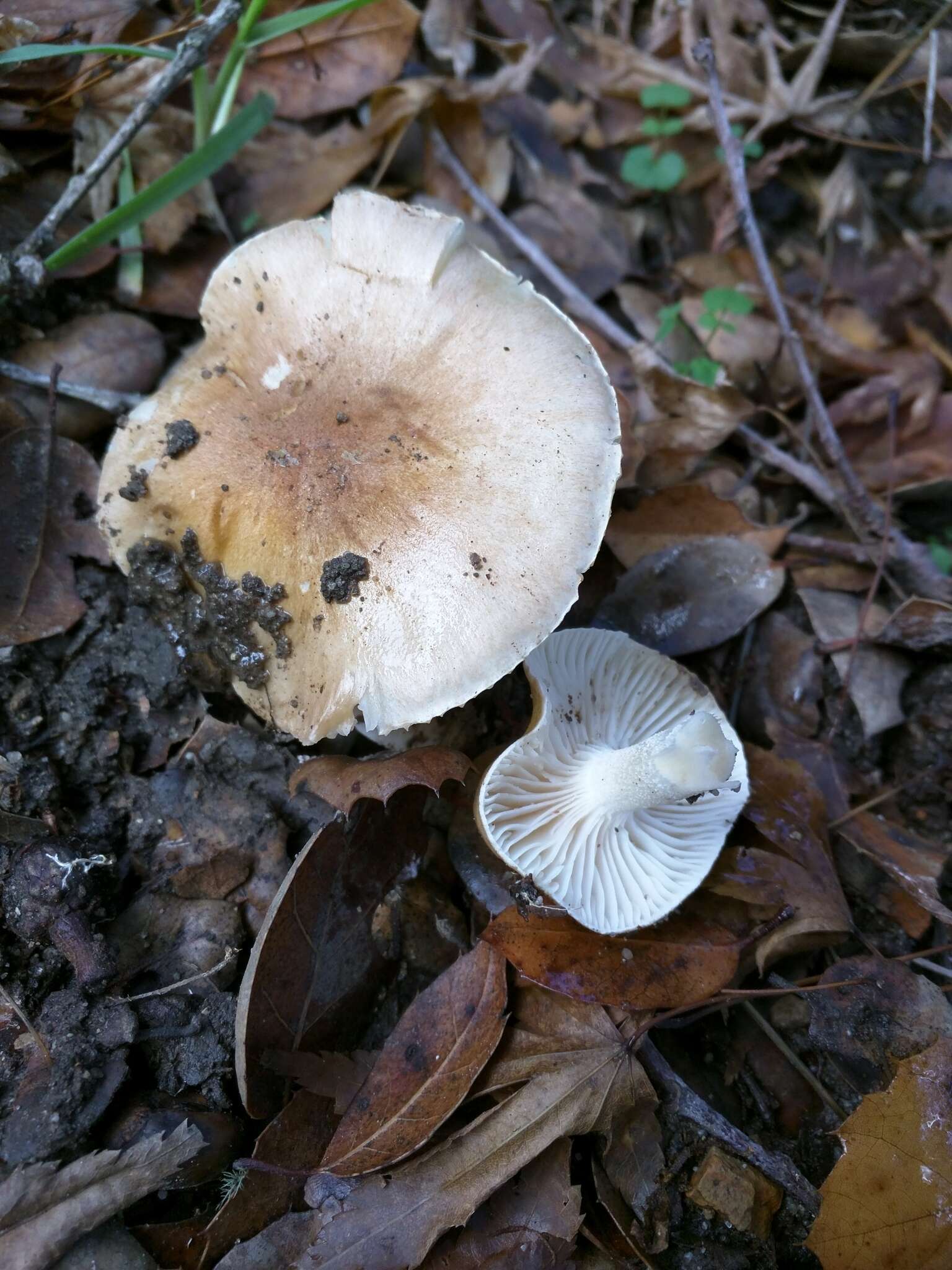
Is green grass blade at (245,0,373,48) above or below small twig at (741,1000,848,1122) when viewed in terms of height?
above

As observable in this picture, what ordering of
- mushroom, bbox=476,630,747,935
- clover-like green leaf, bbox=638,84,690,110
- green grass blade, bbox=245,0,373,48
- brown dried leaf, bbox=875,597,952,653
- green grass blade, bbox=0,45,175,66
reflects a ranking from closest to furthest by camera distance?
mushroom, bbox=476,630,747,935
green grass blade, bbox=0,45,175,66
green grass blade, bbox=245,0,373,48
brown dried leaf, bbox=875,597,952,653
clover-like green leaf, bbox=638,84,690,110

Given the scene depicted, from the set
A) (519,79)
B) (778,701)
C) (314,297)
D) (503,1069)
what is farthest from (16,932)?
(519,79)

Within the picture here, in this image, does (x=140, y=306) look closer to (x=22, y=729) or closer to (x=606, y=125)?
(x=22, y=729)

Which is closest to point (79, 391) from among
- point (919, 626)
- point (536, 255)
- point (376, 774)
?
point (376, 774)

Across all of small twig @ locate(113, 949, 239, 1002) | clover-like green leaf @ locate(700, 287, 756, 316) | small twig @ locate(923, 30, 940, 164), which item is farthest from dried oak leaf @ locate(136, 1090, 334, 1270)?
small twig @ locate(923, 30, 940, 164)

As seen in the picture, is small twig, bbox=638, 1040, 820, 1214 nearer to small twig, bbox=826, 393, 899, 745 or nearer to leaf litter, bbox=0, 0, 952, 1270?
leaf litter, bbox=0, 0, 952, 1270

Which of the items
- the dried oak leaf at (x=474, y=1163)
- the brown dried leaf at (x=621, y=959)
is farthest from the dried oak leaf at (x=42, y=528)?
the dried oak leaf at (x=474, y=1163)
